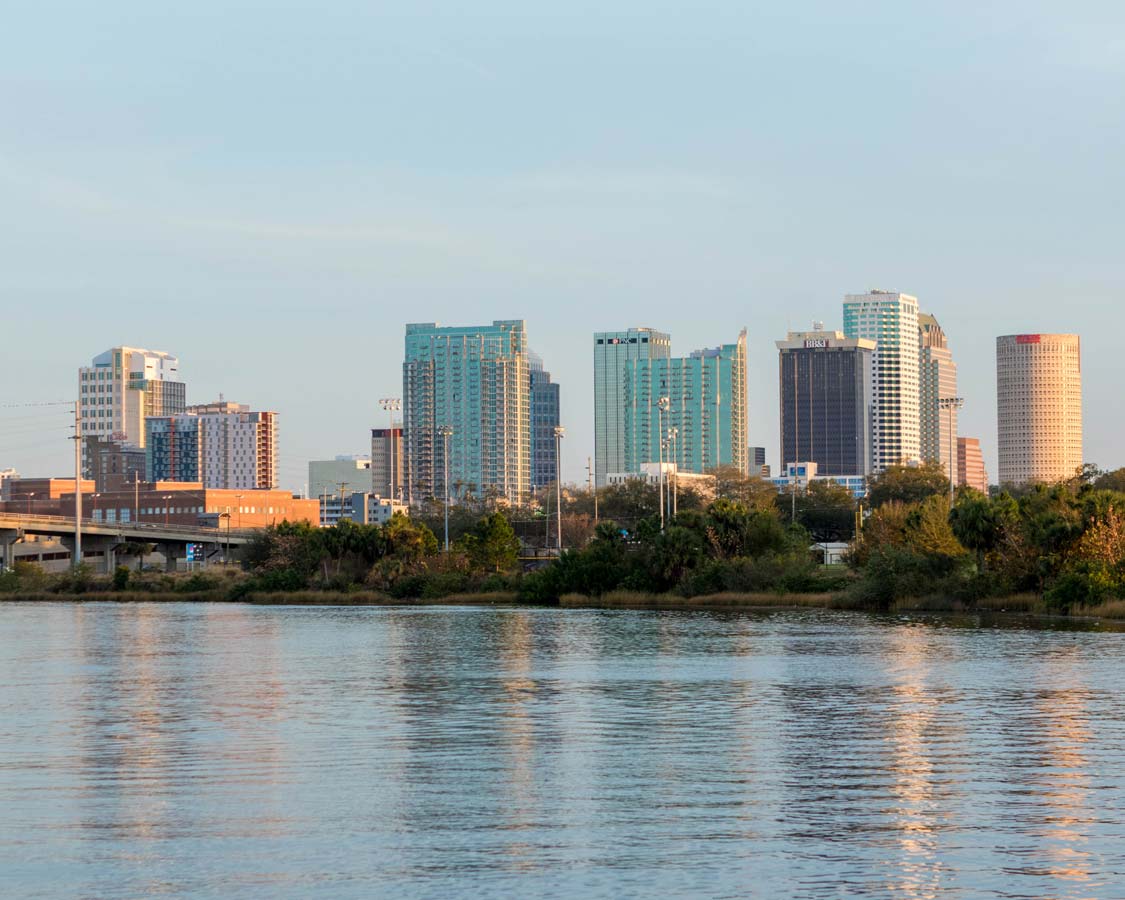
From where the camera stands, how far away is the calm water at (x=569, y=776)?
21531 millimetres

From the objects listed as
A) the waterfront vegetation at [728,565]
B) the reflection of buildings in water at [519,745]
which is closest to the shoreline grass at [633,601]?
the waterfront vegetation at [728,565]

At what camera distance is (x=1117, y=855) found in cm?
2239

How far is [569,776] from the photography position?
30.1m

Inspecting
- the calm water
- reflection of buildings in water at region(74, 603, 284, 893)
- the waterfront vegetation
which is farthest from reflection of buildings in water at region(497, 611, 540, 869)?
the waterfront vegetation

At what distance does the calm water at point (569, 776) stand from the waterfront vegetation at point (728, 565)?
97.4ft

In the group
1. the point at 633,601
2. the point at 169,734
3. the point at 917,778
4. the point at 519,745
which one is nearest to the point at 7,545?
the point at 633,601

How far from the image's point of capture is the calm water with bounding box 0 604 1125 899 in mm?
21531

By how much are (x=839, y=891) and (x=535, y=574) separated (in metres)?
99.8

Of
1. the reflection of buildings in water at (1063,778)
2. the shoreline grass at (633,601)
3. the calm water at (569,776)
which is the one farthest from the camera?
the shoreline grass at (633,601)

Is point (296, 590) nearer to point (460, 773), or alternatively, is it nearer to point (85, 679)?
point (85, 679)

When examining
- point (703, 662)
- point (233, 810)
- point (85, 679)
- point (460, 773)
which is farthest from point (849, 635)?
point (233, 810)

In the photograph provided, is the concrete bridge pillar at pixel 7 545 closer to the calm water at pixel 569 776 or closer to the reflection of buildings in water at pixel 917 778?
the calm water at pixel 569 776

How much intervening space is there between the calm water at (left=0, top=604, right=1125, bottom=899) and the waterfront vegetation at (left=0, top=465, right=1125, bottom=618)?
29676 millimetres

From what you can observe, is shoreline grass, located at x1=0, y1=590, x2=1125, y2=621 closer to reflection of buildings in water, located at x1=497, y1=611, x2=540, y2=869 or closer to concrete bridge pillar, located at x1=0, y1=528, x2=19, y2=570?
reflection of buildings in water, located at x1=497, y1=611, x2=540, y2=869
